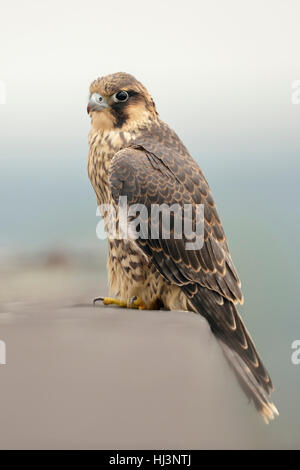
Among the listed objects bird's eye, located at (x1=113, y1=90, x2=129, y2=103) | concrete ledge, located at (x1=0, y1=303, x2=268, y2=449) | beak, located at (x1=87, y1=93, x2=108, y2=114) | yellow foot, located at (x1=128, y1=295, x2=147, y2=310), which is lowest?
concrete ledge, located at (x1=0, y1=303, x2=268, y2=449)

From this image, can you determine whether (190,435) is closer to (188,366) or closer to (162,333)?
(188,366)

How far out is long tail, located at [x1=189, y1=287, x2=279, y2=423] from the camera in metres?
2.21

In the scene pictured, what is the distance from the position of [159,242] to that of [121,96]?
2.03 feet

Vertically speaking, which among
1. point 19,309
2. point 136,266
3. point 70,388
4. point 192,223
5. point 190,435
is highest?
point 192,223

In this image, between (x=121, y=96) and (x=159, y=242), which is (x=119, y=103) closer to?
(x=121, y=96)

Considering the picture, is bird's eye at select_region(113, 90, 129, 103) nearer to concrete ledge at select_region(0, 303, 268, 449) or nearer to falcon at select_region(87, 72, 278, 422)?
falcon at select_region(87, 72, 278, 422)

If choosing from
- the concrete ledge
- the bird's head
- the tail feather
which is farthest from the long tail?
the bird's head

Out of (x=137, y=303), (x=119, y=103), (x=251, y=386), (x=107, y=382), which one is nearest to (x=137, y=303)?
(x=137, y=303)

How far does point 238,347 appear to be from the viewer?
88.0 inches

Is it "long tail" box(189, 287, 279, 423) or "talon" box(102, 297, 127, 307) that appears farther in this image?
"talon" box(102, 297, 127, 307)

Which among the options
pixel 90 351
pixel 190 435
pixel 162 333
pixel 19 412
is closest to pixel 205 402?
pixel 190 435

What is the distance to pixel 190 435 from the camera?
6.88 feet

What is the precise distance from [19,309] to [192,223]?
73 centimetres

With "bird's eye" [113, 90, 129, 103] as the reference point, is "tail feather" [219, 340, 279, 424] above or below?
below
